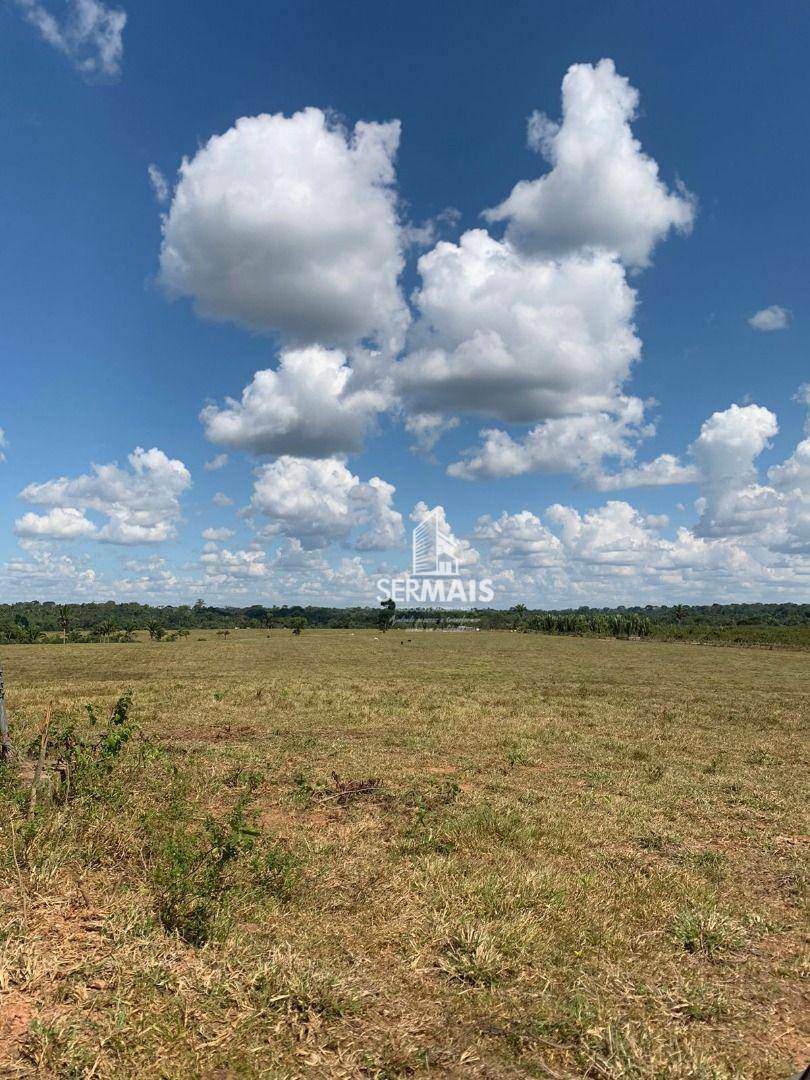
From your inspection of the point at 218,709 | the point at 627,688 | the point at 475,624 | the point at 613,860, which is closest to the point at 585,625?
the point at 475,624

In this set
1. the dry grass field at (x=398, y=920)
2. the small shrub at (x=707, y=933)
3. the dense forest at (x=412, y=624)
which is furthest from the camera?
the dense forest at (x=412, y=624)

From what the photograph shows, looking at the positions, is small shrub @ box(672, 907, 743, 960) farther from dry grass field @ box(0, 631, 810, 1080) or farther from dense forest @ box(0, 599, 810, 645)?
dense forest @ box(0, 599, 810, 645)

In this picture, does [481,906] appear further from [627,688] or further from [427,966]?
[627,688]

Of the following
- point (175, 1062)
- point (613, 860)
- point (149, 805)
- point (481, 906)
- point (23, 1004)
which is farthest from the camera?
point (149, 805)

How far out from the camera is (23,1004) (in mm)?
4445

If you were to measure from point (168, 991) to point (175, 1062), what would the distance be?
Result: 797mm

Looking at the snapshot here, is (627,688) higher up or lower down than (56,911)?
lower down

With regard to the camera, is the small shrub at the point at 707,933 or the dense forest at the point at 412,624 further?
the dense forest at the point at 412,624

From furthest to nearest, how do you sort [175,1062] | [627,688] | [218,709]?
[627,688] → [218,709] → [175,1062]

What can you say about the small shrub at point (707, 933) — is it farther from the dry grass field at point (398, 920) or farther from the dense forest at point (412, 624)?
the dense forest at point (412, 624)

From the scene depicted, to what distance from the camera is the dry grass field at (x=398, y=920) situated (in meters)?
4.23

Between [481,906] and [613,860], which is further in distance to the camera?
[613,860]

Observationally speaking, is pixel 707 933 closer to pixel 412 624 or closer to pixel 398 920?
pixel 398 920

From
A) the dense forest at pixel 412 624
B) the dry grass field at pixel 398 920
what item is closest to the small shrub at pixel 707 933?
the dry grass field at pixel 398 920
